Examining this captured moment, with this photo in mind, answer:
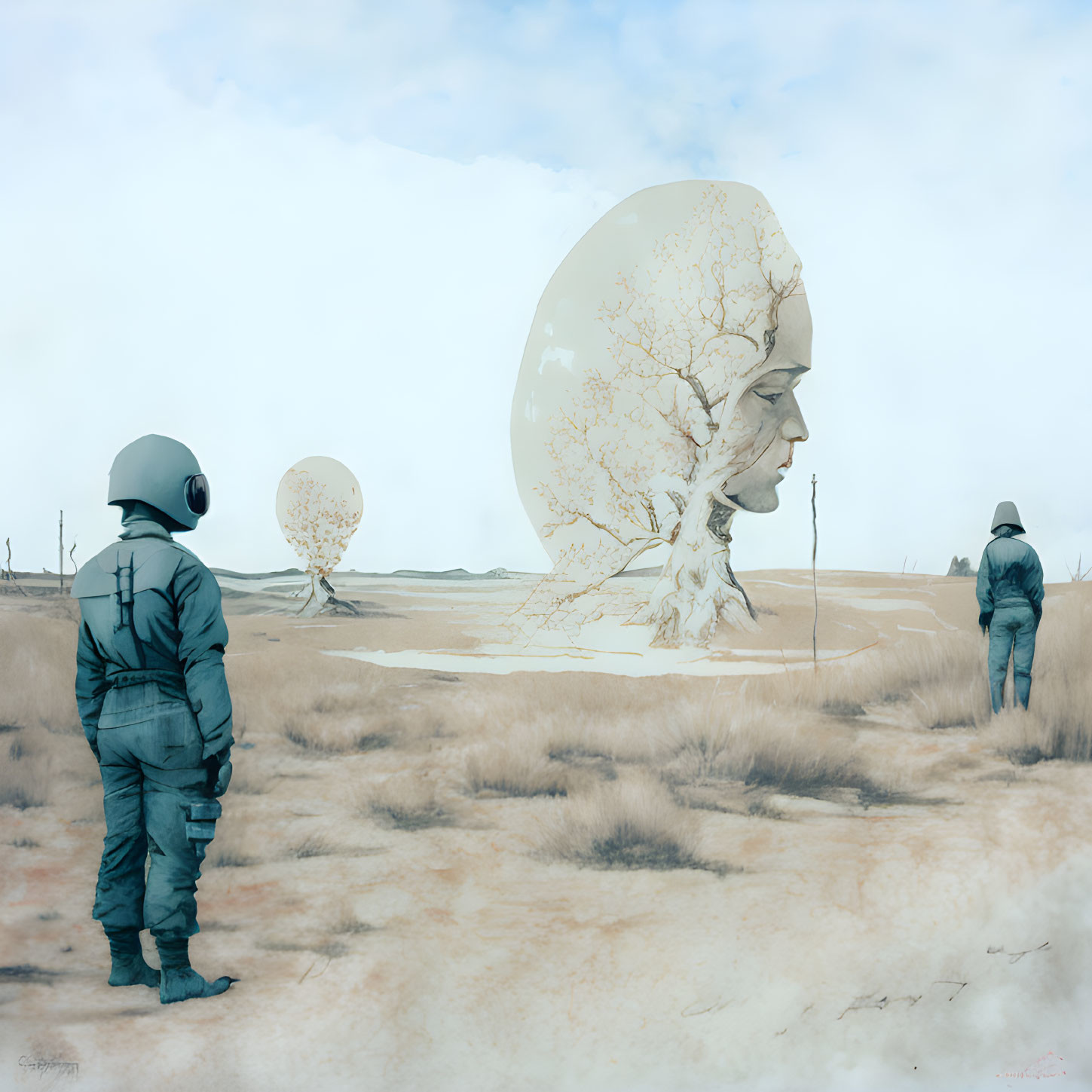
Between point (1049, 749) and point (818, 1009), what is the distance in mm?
1590

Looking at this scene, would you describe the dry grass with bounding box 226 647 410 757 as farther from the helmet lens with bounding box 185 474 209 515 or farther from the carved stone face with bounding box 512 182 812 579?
the helmet lens with bounding box 185 474 209 515

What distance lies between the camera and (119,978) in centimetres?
295

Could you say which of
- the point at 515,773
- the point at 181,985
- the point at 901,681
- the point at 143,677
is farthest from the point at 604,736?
the point at 143,677

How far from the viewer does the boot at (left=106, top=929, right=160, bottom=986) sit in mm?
2877

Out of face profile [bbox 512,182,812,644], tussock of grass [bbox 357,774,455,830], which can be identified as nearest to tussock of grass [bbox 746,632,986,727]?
face profile [bbox 512,182,812,644]

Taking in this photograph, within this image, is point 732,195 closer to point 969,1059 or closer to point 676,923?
point 676,923

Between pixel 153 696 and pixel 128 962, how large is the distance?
0.93 m

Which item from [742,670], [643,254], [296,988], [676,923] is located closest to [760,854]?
[676,923]

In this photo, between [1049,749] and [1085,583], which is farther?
[1085,583]

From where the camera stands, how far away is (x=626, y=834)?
3.70m

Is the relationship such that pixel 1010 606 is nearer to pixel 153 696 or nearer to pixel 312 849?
pixel 312 849
